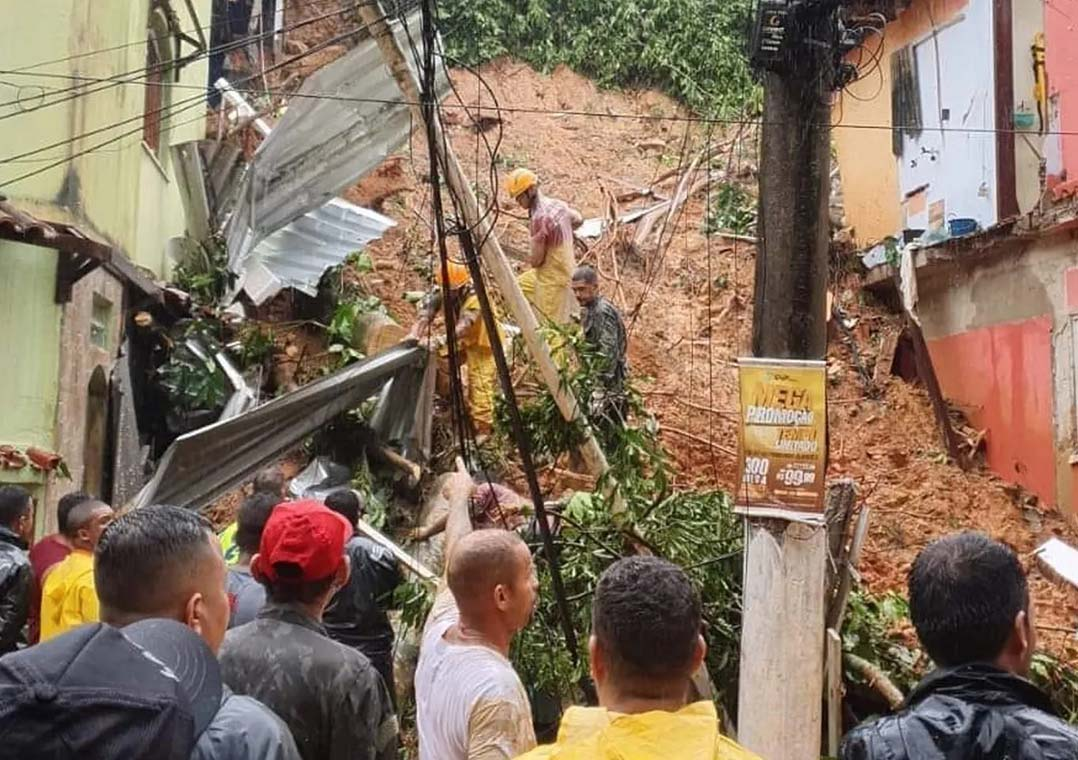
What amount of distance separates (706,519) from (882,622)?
4.13 feet

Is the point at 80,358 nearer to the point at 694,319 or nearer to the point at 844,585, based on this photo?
the point at 844,585

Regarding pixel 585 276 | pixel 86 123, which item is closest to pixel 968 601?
pixel 585 276

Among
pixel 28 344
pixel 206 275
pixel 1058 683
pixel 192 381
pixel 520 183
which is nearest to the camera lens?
pixel 1058 683

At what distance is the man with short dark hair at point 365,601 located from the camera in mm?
4902

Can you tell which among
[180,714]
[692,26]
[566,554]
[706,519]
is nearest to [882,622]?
[706,519]

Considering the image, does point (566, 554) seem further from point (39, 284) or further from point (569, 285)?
point (39, 284)

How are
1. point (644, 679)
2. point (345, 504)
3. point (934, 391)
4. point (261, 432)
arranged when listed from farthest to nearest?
point (934, 391) → point (261, 432) → point (345, 504) → point (644, 679)

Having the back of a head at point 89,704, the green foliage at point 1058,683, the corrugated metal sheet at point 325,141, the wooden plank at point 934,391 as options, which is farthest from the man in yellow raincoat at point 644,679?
the wooden plank at point 934,391

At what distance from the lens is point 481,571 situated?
2693 mm

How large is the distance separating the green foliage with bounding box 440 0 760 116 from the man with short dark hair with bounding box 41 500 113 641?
16.8 m

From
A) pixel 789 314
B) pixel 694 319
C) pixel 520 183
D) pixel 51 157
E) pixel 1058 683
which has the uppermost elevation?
pixel 51 157

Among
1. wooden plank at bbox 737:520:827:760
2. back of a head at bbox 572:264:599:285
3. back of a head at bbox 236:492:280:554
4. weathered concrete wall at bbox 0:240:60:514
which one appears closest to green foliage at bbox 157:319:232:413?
weathered concrete wall at bbox 0:240:60:514

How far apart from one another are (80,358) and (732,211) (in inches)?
377

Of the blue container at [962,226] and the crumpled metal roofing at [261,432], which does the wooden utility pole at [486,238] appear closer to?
the crumpled metal roofing at [261,432]
